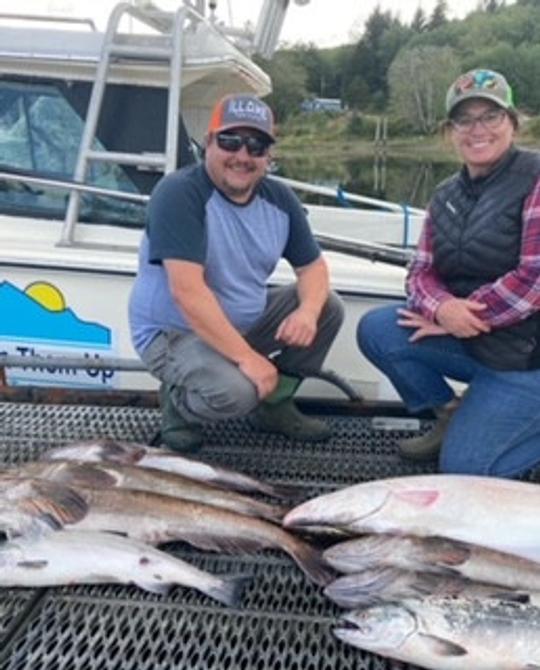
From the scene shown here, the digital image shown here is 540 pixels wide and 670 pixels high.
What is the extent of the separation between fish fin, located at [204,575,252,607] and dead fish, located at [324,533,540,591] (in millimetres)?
274

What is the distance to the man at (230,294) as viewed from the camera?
318 centimetres

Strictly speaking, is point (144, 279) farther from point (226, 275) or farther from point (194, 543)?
point (194, 543)

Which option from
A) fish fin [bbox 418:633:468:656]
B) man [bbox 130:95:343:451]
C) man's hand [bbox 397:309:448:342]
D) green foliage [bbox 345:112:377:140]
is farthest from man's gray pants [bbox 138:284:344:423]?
green foliage [bbox 345:112:377:140]

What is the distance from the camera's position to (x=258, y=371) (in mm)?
3150

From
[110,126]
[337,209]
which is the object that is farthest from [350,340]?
[337,209]

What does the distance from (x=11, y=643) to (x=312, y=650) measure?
780 mm

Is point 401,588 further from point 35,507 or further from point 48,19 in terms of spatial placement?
point 48,19

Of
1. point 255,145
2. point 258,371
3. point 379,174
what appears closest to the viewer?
point 258,371

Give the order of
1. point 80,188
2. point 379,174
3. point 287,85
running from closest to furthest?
point 80,188 < point 287,85 < point 379,174

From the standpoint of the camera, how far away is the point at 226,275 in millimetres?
3361

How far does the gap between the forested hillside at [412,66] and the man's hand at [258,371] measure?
21134mm

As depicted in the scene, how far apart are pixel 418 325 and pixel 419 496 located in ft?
2.68

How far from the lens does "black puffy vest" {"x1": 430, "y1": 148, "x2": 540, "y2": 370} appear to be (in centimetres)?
306

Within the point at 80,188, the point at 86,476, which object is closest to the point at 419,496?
the point at 86,476
